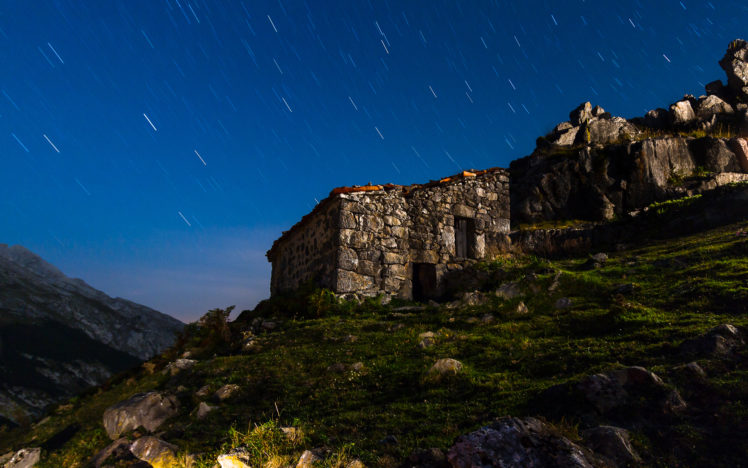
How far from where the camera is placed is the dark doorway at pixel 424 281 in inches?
580

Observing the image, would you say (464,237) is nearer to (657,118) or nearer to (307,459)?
(307,459)

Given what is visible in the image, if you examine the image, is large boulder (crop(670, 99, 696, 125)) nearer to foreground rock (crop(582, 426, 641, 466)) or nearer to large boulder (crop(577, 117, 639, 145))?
large boulder (crop(577, 117, 639, 145))

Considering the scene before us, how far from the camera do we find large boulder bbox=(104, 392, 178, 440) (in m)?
6.57

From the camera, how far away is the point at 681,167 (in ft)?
67.9

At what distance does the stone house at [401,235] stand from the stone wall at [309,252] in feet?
0.13

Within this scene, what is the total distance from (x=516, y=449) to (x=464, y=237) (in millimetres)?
12921

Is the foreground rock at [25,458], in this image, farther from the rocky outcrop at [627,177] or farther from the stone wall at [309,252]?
the rocky outcrop at [627,177]

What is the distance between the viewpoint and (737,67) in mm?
28594

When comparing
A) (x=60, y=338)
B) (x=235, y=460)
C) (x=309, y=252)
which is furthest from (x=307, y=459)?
(x=60, y=338)

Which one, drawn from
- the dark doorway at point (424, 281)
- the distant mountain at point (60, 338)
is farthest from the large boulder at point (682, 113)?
the distant mountain at point (60, 338)

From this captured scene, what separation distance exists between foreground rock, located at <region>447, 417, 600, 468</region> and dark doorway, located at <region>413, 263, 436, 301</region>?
Result: 10.9m

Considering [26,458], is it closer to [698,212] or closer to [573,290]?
[573,290]

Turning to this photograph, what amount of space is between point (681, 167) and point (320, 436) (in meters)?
23.5

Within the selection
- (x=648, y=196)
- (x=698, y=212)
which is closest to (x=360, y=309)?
(x=698, y=212)
